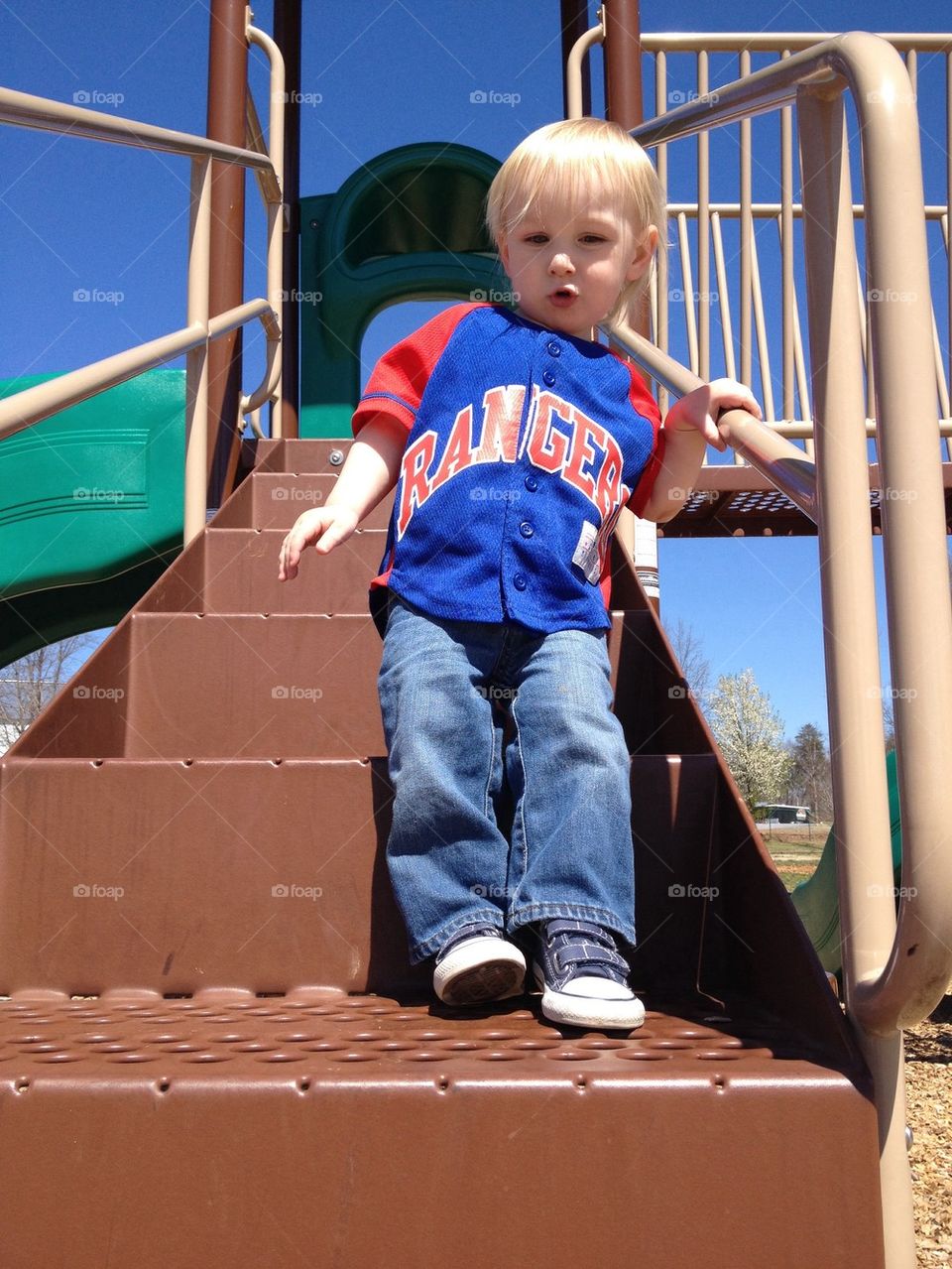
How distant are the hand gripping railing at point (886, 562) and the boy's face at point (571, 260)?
37 centimetres

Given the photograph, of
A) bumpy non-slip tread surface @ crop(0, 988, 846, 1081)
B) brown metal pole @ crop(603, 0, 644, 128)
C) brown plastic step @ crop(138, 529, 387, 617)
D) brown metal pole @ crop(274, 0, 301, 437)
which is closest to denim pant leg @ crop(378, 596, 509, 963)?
bumpy non-slip tread surface @ crop(0, 988, 846, 1081)

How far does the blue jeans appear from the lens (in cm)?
112

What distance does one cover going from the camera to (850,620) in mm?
925

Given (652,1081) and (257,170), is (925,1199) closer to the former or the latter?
(652,1081)

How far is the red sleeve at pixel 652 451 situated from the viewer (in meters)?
1.48

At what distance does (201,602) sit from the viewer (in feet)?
6.75

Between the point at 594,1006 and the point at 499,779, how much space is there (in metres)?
0.34

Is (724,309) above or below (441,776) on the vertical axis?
above

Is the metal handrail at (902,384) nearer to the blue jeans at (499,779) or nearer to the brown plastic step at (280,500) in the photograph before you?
the blue jeans at (499,779)

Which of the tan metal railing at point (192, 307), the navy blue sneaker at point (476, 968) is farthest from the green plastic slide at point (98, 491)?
the navy blue sneaker at point (476, 968)

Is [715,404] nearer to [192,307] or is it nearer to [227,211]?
[192,307]

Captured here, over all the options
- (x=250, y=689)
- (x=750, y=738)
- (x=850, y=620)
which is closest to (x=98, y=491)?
(x=250, y=689)

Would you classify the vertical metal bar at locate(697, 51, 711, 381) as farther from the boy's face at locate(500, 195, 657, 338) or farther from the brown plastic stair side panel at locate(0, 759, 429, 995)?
the brown plastic stair side panel at locate(0, 759, 429, 995)

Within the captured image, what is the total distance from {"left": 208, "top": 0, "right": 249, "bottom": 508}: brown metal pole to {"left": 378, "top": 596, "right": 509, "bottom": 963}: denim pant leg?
5.43 feet
